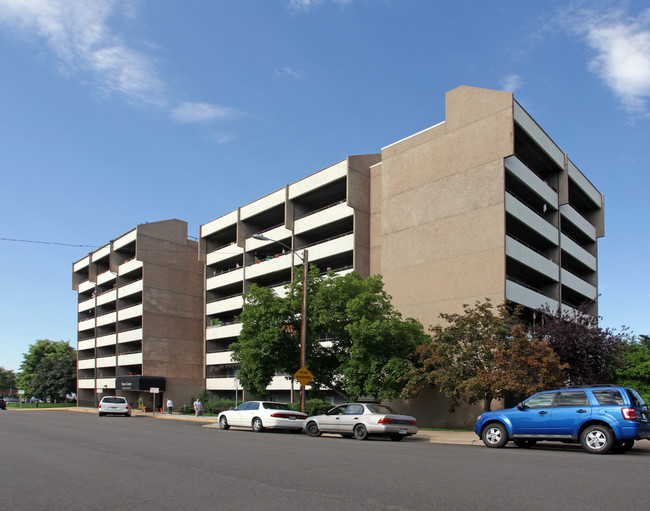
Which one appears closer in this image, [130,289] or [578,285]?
[578,285]

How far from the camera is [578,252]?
140 ft

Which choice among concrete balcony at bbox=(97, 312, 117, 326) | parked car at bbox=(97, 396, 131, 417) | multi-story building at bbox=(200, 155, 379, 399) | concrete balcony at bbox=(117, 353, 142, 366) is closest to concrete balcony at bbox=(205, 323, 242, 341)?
multi-story building at bbox=(200, 155, 379, 399)

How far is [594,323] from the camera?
29.4 m

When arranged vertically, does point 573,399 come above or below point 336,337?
below

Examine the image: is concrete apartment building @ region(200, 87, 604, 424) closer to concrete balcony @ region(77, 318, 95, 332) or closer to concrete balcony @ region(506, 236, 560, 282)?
concrete balcony @ region(506, 236, 560, 282)

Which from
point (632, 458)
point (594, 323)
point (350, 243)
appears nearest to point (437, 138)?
point (350, 243)

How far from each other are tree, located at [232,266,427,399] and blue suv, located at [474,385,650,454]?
11012 mm

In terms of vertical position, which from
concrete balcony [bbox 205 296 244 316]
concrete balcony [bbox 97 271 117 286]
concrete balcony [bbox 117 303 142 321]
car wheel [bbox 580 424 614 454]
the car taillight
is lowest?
car wheel [bbox 580 424 614 454]

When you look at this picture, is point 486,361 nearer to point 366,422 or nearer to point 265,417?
point 366,422

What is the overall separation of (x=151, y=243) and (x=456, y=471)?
54.5m

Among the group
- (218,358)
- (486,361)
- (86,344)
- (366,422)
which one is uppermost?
(486,361)

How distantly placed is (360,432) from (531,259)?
1836 centimetres

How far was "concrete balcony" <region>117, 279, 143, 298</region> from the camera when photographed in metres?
60.6

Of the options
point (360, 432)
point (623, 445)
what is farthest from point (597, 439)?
point (360, 432)
